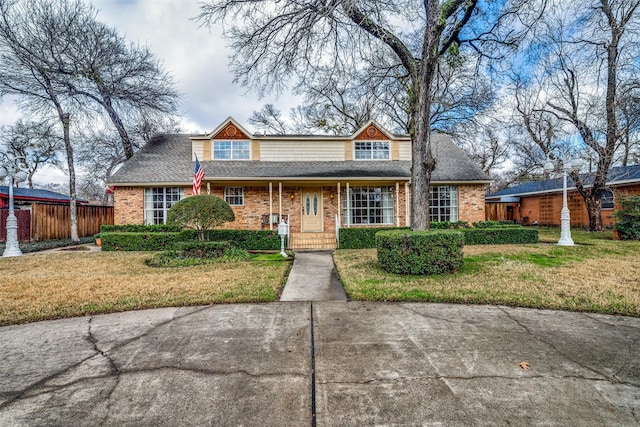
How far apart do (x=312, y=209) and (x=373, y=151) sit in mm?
4423

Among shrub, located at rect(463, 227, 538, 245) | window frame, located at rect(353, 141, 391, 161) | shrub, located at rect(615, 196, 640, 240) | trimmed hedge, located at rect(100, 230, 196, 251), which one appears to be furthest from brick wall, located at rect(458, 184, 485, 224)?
trimmed hedge, located at rect(100, 230, 196, 251)

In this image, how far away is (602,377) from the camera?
96.8 inches

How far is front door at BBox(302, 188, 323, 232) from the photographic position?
13758mm

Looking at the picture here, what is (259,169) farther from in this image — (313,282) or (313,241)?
(313,282)

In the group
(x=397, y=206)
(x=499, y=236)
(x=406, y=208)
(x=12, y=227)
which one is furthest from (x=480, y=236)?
(x=12, y=227)

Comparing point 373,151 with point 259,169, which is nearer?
point 259,169

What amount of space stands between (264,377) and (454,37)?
9617mm

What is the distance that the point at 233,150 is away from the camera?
14336 millimetres

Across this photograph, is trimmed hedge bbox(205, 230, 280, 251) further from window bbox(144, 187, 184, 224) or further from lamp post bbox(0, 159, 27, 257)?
lamp post bbox(0, 159, 27, 257)

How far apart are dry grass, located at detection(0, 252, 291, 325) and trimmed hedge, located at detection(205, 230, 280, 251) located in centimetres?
270

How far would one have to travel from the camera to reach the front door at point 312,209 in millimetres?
13758

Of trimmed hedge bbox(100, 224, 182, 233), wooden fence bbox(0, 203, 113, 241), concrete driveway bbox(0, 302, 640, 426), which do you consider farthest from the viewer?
wooden fence bbox(0, 203, 113, 241)

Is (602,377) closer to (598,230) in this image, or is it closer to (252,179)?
(252,179)

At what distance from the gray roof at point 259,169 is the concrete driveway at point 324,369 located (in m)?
8.96
